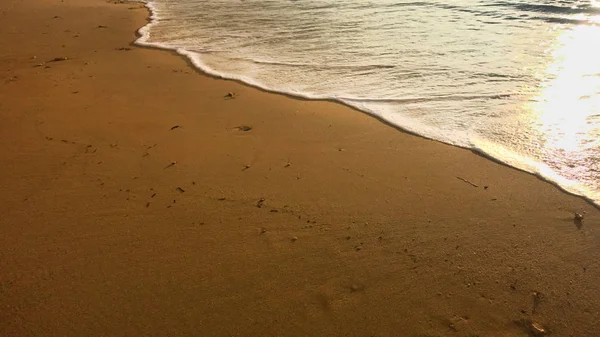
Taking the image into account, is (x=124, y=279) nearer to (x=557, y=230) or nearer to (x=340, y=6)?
(x=557, y=230)

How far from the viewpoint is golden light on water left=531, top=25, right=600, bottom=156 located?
3975mm

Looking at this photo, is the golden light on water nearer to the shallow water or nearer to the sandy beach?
the shallow water

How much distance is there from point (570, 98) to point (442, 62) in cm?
167

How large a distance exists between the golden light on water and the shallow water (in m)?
0.01

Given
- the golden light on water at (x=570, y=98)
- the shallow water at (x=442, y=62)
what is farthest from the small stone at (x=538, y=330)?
the golden light on water at (x=570, y=98)

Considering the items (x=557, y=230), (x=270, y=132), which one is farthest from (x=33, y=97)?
(x=557, y=230)

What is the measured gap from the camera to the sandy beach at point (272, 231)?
237 cm

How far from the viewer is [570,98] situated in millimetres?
4770

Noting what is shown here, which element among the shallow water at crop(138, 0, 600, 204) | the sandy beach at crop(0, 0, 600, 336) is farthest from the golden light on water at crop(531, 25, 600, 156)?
the sandy beach at crop(0, 0, 600, 336)

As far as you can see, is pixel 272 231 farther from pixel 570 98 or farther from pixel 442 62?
pixel 442 62

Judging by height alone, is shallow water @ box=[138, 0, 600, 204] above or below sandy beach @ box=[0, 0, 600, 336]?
above

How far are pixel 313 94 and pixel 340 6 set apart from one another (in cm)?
540

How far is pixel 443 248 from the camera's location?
2.79 meters

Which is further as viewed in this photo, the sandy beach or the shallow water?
the shallow water
